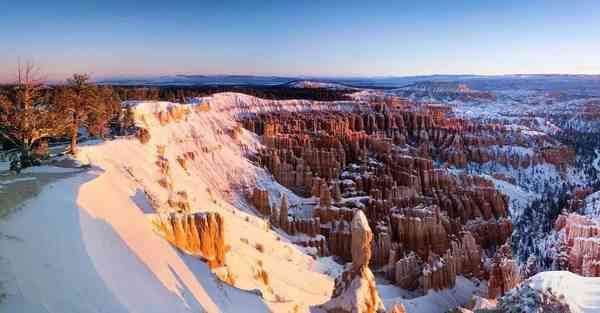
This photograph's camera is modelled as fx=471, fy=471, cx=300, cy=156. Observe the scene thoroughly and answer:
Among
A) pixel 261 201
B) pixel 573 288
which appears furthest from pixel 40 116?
pixel 573 288

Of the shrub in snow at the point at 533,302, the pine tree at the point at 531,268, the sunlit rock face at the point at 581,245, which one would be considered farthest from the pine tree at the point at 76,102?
the sunlit rock face at the point at 581,245

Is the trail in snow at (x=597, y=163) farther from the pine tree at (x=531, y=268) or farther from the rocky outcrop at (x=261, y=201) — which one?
the rocky outcrop at (x=261, y=201)

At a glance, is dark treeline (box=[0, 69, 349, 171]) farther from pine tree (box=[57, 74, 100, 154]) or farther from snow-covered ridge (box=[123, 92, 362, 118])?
snow-covered ridge (box=[123, 92, 362, 118])

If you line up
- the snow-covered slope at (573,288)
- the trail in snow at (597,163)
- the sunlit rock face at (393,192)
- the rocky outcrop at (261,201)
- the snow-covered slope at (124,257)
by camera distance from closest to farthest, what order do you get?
the snow-covered slope at (124,257) < the snow-covered slope at (573,288) < the sunlit rock face at (393,192) < the rocky outcrop at (261,201) < the trail in snow at (597,163)

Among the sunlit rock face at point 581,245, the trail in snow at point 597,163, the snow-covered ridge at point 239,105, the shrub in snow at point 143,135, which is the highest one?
the snow-covered ridge at point 239,105

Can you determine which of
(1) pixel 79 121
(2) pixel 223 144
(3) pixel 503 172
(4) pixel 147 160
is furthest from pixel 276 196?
(3) pixel 503 172

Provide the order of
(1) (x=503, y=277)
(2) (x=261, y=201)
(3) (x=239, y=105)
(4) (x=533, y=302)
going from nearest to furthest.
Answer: (4) (x=533, y=302) → (1) (x=503, y=277) → (2) (x=261, y=201) → (3) (x=239, y=105)

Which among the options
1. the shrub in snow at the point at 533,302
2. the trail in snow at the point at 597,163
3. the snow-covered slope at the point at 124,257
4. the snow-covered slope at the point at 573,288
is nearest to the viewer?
the snow-covered slope at the point at 124,257

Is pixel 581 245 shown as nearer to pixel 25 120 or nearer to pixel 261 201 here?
pixel 261 201
